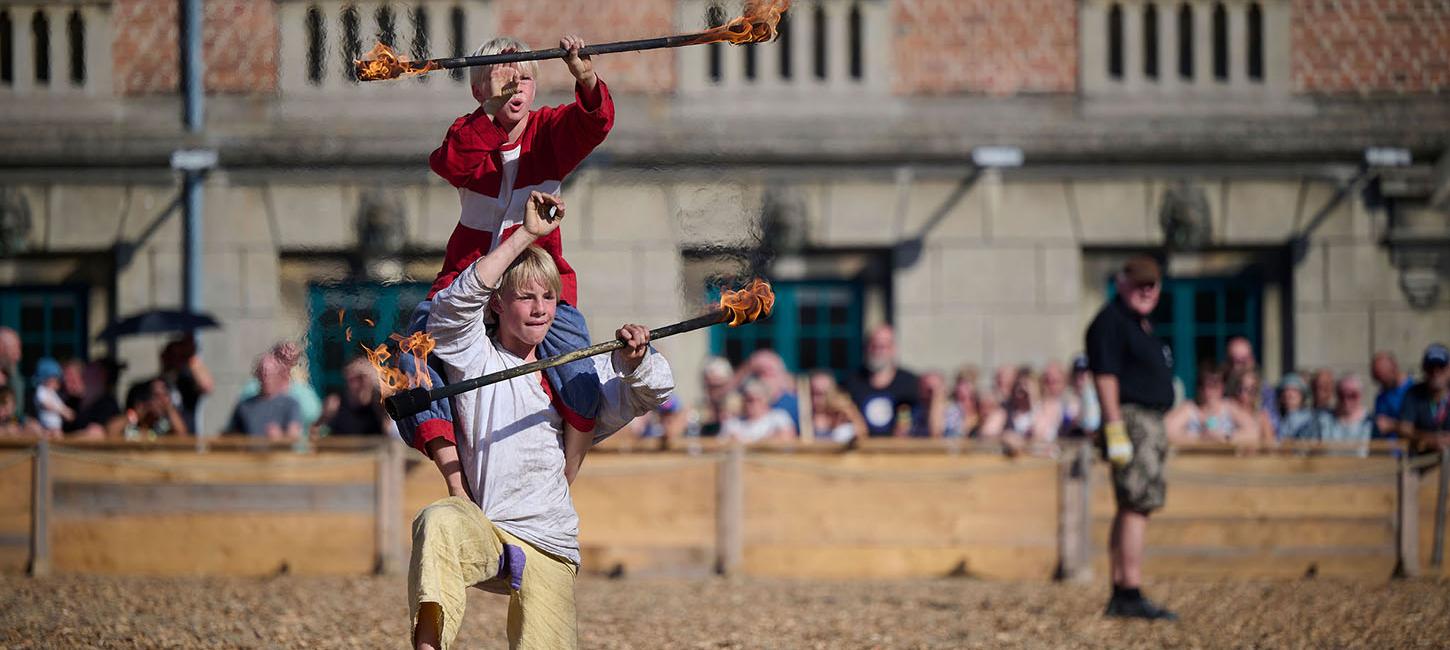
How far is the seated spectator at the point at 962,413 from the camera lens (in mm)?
13336

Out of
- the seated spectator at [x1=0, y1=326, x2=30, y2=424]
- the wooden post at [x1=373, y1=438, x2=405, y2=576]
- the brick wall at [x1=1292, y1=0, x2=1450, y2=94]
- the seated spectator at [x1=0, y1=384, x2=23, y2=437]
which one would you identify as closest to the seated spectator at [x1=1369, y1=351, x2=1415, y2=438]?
the brick wall at [x1=1292, y1=0, x2=1450, y2=94]

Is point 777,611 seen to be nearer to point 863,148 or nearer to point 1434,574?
point 1434,574

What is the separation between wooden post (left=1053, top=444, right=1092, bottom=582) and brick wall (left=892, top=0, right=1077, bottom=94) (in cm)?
488

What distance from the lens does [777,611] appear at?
1072cm

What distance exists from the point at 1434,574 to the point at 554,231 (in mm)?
8219

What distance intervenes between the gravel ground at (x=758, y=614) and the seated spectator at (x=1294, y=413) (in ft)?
4.65

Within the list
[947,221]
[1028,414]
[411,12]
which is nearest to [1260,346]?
[947,221]

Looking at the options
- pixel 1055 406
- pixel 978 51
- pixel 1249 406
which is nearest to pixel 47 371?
pixel 1055 406

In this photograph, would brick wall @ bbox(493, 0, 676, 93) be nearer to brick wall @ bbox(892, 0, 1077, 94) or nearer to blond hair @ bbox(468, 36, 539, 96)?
brick wall @ bbox(892, 0, 1077, 94)

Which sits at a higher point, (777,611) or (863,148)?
(863,148)

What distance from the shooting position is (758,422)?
1307 centimetres

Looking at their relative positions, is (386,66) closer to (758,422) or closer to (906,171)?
(758,422)

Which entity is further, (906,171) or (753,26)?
(906,171)

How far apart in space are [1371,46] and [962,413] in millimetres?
5674
